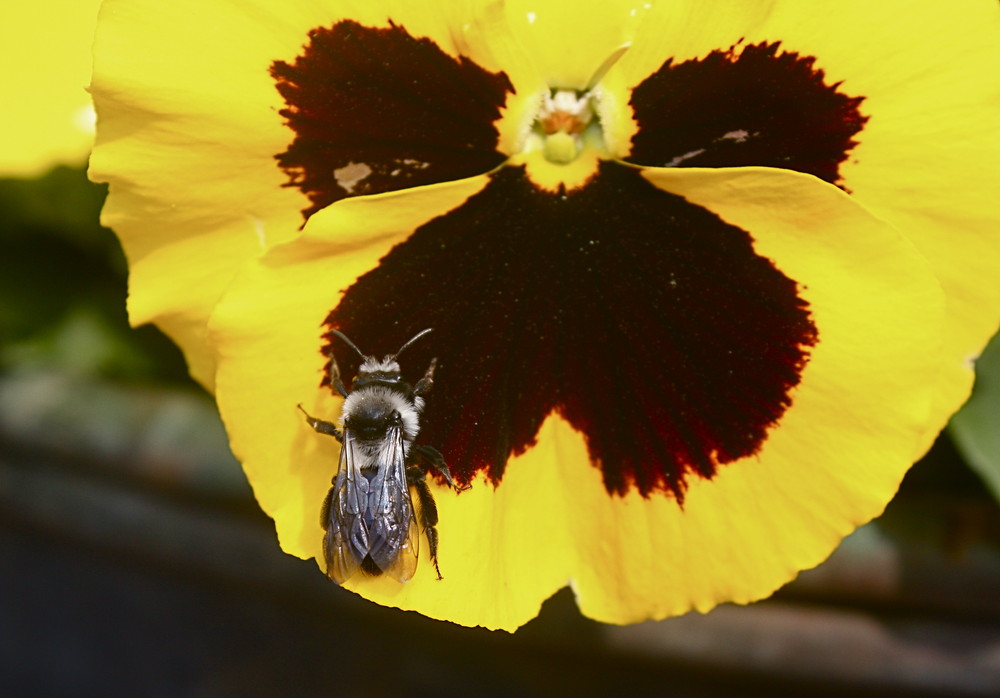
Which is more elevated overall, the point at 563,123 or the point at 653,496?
the point at 563,123

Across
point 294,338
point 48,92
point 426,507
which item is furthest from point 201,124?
point 48,92

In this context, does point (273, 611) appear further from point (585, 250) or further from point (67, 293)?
point (585, 250)

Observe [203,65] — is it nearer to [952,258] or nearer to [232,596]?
[952,258]

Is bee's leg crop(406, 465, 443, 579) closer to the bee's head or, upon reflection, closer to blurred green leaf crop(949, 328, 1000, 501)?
the bee's head

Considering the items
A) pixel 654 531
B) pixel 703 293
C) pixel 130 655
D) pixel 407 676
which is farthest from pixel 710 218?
pixel 130 655

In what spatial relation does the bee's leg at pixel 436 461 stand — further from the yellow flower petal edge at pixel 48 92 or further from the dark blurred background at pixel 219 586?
the yellow flower petal edge at pixel 48 92
